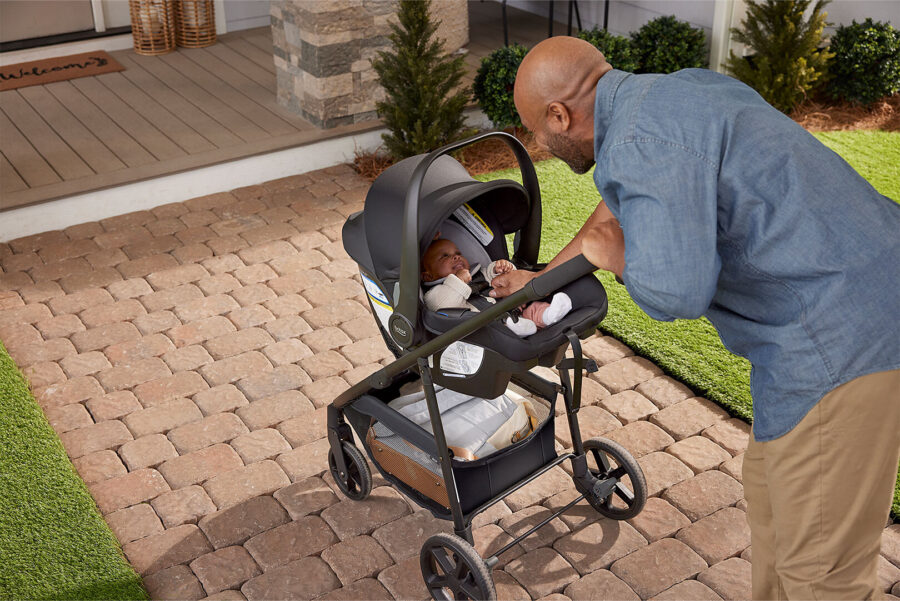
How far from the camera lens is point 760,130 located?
196 cm

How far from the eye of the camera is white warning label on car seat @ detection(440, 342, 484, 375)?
2635 mm

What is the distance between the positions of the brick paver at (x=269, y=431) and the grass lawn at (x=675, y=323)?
7 cm

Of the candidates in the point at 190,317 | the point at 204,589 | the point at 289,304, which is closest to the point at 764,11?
the point at 289,304

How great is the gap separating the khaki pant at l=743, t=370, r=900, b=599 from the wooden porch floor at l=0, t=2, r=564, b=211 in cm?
426

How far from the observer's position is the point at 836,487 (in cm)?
212

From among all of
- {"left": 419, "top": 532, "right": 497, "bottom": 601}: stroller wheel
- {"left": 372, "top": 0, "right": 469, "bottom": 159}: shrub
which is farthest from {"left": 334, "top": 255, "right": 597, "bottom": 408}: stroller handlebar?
{"left": 372, "top": 0, "right": 469, "bottom": 159}: shrub

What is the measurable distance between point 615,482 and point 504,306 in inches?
42.0

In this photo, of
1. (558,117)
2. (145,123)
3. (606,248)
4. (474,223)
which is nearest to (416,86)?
(145,123)

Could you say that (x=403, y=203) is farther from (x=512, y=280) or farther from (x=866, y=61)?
(x=866, y=61)

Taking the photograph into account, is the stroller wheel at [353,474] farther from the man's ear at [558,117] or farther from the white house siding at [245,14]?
the white house siding at [245,14]

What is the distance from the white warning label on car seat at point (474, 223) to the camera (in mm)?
3035

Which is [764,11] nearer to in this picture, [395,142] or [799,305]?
[395,142]

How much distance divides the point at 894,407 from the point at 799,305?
13.2 inches

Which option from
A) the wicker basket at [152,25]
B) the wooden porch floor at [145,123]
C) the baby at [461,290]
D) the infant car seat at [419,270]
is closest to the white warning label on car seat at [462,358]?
the infant car seat at [419,270]
